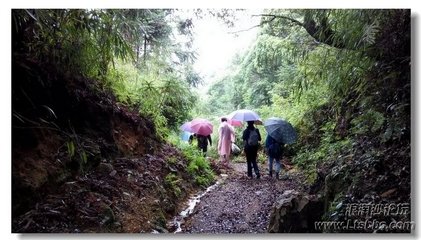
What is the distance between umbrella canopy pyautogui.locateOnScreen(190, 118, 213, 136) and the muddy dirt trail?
375 millimetres

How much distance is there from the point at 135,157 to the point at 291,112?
126cm

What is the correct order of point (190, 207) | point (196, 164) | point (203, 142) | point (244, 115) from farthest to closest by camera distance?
point (196, 164) → point (203, 142) → point (190, 207) → point (244, 115)

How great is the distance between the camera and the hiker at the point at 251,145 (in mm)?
2674

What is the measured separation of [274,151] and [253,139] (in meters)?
0.18

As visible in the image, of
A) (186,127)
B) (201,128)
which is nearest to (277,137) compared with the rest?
(201,128)

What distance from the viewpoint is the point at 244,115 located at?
2576mm

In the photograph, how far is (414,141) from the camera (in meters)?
2.36

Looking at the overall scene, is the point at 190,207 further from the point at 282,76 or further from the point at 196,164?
the point at 282,76

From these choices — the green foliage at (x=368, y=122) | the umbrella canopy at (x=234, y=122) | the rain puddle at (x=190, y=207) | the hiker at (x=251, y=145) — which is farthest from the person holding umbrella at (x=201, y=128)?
the green foliage at (x=368, y=122)

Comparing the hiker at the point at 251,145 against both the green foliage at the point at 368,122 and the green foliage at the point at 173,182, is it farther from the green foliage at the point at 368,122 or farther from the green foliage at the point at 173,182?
the green foliage at the point at 368,122

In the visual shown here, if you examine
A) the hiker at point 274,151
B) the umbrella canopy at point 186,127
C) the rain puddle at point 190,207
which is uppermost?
the umbrella canopy at point 186,127

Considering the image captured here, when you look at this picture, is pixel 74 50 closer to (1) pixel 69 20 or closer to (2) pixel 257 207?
(1) pixel 69 20

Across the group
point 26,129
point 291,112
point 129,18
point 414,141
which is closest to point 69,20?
point 129,18

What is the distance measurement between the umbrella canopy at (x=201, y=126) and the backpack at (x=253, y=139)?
11.8 inches
